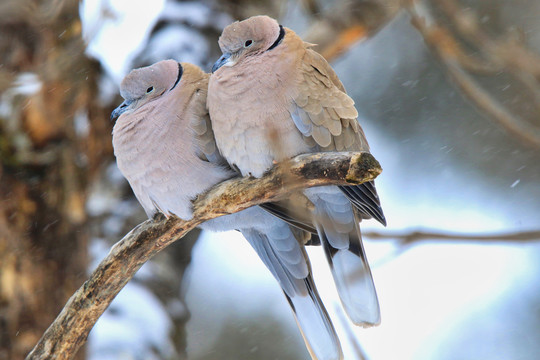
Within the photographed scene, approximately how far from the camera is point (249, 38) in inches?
98.2

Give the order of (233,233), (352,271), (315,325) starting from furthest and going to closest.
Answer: (233,233), (315,325), (352,271)

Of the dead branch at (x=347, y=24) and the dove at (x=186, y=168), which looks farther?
the dead branch at (x=347, y=24)

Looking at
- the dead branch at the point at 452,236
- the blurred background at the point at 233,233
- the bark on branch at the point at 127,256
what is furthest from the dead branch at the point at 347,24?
the dead branch at the point at 452,236

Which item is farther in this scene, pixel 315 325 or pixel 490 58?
pixel 315 325

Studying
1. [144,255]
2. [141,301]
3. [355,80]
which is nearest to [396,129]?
[355,80]

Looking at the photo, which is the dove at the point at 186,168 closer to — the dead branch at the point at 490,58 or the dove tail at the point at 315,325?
the dove tail at the point at 315,325

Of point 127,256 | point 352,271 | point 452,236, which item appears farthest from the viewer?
point 352,271

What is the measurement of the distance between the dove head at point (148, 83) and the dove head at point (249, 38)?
25cm

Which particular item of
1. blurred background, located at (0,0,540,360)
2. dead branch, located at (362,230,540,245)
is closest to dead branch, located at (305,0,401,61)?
blurred background, located at (0,0,540,360)

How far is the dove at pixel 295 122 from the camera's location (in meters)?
2.34

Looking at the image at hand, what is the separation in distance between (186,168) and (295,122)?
483 millimetres

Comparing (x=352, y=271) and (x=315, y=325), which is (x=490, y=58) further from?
(x=315, y=325)

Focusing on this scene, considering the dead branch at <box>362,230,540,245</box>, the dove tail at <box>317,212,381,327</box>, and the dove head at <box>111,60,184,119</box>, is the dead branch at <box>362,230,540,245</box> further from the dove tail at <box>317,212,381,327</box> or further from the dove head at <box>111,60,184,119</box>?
the dove head at <box>111,60,184,119</box>

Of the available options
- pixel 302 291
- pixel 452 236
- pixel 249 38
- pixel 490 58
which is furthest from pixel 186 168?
pixel 452 236
